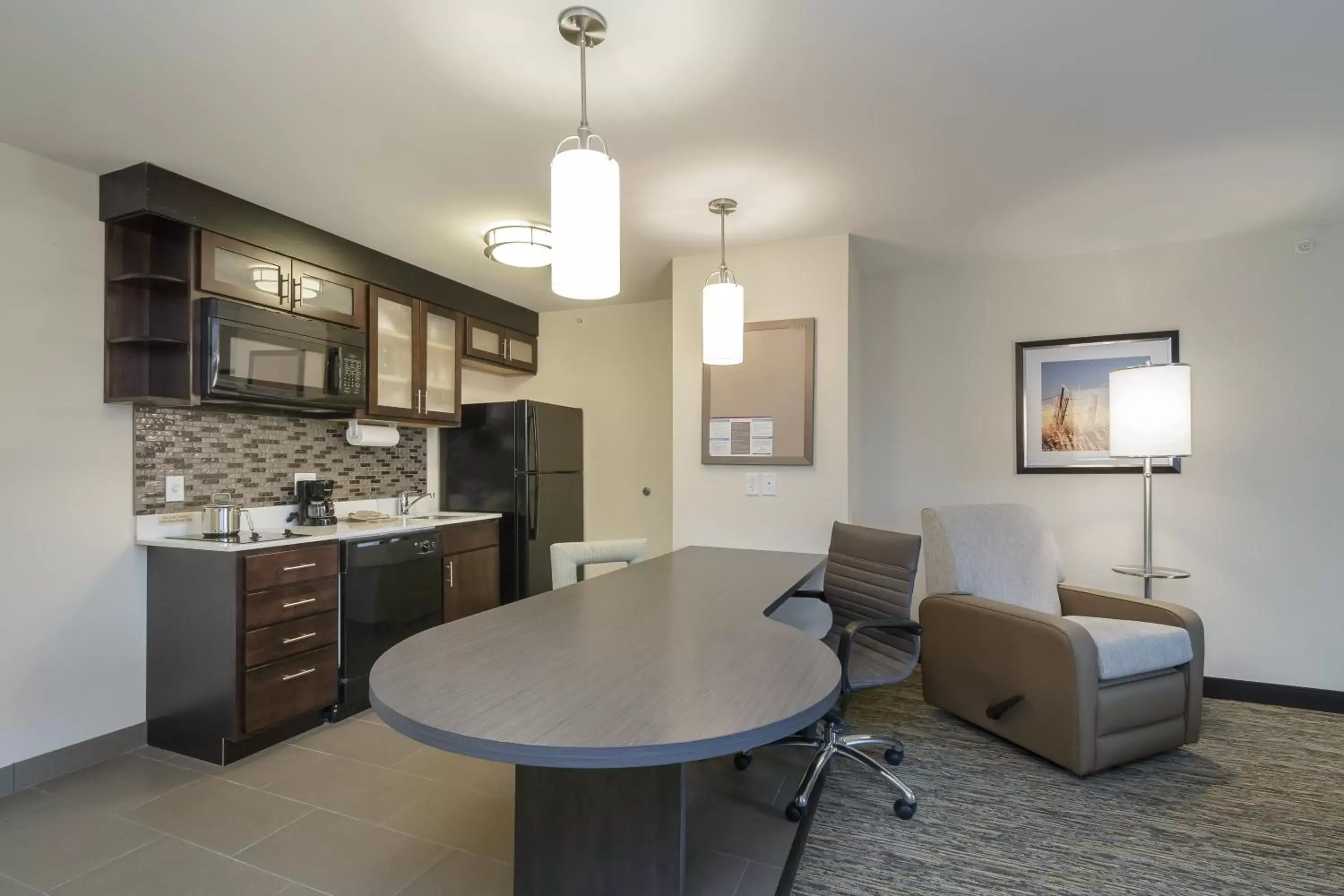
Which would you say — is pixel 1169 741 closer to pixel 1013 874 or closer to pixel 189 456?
pixel 1013 874

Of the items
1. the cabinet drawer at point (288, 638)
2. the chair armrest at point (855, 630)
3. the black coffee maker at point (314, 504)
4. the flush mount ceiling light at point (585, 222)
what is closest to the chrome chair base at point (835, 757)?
the chair armrest at point (855, 630)

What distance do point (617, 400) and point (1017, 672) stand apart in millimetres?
2984

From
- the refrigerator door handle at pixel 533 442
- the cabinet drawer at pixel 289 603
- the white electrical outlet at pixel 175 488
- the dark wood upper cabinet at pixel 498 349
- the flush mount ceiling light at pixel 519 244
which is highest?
the flush mount ceiling light at pixel 519 244

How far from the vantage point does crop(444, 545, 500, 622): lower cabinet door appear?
3.61 m

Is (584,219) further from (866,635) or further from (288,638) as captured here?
(288,638)

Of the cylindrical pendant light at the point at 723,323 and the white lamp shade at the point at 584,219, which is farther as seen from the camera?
the cylindrical pendant light at the point at 723,323

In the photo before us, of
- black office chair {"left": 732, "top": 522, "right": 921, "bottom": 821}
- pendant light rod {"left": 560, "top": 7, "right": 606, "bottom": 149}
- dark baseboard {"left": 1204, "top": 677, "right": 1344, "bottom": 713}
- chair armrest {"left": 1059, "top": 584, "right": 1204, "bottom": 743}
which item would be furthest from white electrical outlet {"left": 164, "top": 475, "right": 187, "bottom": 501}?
dark baseboard {"left": 1204, "top": 677, "right": 1344, "bottom": 713}

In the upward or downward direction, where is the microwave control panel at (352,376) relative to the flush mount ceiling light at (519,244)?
downward

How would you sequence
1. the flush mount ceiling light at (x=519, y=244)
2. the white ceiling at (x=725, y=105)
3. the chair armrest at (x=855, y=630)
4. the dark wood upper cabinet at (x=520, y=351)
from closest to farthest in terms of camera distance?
the white ceiling at (x=725, y=105) < the chair armrest at (x=855, y=630) < the flush mount ceiling light at (x=519, y=244) < the dark wood upper cabinet at (x=520, y=351)

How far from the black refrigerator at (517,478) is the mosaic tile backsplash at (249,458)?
38cm

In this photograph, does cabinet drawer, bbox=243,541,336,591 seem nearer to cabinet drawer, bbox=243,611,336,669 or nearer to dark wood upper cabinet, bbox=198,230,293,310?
cabinet drawer, bbox=243,611,336,669

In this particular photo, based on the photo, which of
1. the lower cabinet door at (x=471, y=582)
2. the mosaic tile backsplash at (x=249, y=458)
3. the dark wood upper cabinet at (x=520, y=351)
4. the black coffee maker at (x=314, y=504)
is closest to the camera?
the mosaic tile backsplash at (x=249, y=458)

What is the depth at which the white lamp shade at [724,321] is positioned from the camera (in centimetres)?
252

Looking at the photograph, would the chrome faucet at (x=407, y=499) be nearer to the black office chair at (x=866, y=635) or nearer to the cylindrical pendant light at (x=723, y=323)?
the cylindrical pendant light at (x=723, y=323)
